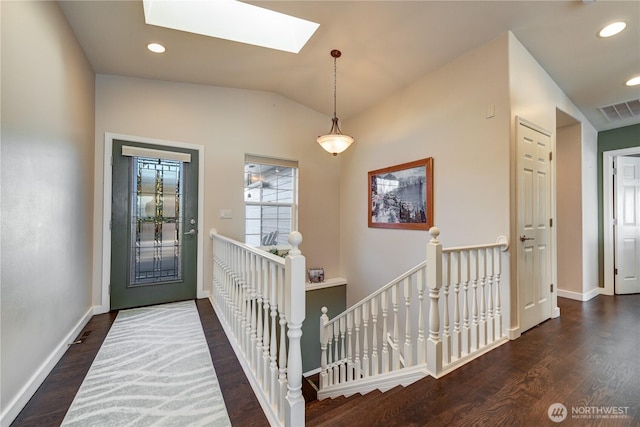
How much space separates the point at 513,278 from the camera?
2449mm

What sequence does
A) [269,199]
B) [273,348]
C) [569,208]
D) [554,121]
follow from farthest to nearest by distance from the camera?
1. [269,199]
2. [569,208]
3. [554,121]
4. [273,348]

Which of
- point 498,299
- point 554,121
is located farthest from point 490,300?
point 554,121

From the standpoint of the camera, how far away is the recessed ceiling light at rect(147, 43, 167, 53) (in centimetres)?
268

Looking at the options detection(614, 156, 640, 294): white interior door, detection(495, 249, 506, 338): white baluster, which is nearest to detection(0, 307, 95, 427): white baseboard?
detection(495, 249, 506, 338): white baluster

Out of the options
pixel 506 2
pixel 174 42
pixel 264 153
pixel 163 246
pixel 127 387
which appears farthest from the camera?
pixel 264 153

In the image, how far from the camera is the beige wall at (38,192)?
148cm

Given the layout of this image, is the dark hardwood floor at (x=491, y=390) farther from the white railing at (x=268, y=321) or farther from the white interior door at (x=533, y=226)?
the white interior door at (x=533, y=226)

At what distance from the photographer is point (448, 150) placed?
9.72 ft

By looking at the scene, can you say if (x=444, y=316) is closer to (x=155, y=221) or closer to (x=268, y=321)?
(x=268, y=321)

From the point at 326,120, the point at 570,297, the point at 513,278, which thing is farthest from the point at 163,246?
the point at 570,297

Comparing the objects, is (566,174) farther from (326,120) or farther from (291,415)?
(291,415)

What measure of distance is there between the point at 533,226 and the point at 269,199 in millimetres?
3233

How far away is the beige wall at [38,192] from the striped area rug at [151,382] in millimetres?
326

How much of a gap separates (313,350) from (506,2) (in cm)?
457
